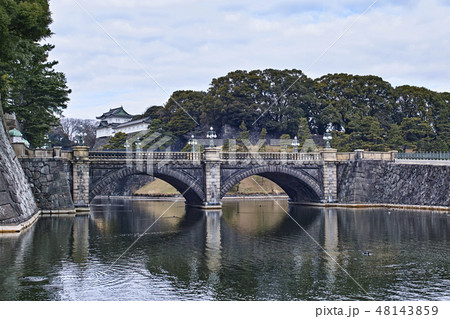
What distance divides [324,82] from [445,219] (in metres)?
66.9

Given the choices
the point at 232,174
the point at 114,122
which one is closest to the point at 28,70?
the point at 232,174

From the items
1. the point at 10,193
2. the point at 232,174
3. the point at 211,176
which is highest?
the point at 232,174

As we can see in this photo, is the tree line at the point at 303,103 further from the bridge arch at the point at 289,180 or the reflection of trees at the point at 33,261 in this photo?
the reflection of trees at the point at 33,261

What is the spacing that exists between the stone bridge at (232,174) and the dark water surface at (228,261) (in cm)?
736

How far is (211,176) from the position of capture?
51.8m

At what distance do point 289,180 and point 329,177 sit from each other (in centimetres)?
494

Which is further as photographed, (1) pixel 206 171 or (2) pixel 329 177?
(2) pixel 329 177

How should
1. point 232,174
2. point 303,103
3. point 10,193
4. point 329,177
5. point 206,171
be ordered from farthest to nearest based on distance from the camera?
point 303,103 < point 329,177 < point 232,174 < point 206,171 < point 10,193

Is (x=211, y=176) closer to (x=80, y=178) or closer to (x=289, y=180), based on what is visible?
(x=289, y=180)

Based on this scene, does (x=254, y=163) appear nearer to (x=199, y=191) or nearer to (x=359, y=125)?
(x=199, y=191)

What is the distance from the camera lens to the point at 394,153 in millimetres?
56000

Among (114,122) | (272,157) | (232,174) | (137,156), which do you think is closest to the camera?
(137,156)

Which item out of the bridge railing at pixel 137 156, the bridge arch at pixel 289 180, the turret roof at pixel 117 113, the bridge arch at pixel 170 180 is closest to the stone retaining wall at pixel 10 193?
the bridge arch at pixel 170 180

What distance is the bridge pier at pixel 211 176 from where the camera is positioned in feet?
170
